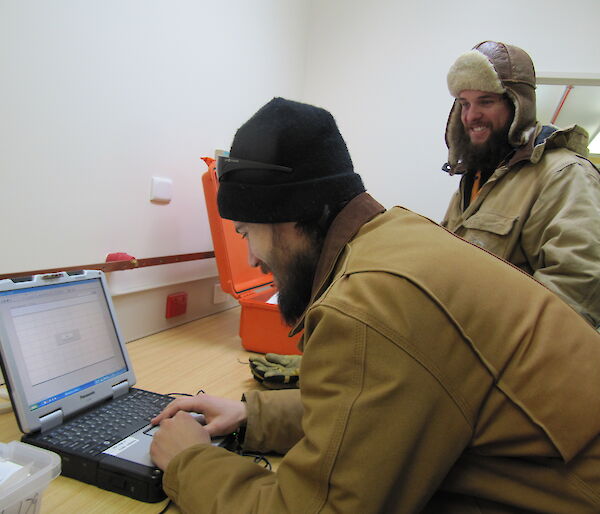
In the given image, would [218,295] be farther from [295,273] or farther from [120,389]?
[295,273]

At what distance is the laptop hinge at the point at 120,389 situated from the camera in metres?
0.87

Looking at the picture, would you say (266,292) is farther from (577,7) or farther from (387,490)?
(577,7)

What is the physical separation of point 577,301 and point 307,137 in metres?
0.91

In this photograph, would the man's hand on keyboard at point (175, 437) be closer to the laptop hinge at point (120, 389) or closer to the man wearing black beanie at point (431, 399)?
the man wearing black beanie at point (431, 399)

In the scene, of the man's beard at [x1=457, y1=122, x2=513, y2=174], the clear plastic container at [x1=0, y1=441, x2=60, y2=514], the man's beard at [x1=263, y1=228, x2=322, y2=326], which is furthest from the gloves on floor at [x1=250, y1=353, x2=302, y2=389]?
the man's beard at [x1=457, y1=122, x2=513, y2=174]

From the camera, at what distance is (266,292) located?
147 centimetres

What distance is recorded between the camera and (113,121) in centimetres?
120

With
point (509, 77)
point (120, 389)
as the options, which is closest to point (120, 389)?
point (120, 389)

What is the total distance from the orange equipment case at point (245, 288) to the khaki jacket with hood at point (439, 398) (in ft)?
2.21

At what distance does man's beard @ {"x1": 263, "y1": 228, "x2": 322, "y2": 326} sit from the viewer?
2.40 ft

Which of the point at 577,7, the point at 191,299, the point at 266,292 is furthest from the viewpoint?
the point at 577,7

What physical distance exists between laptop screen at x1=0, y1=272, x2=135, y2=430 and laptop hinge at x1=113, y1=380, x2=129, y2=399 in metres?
0.02

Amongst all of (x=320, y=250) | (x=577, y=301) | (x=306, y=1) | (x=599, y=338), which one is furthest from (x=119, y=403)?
(x=306, y=1)

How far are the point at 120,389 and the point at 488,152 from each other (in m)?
1.37
